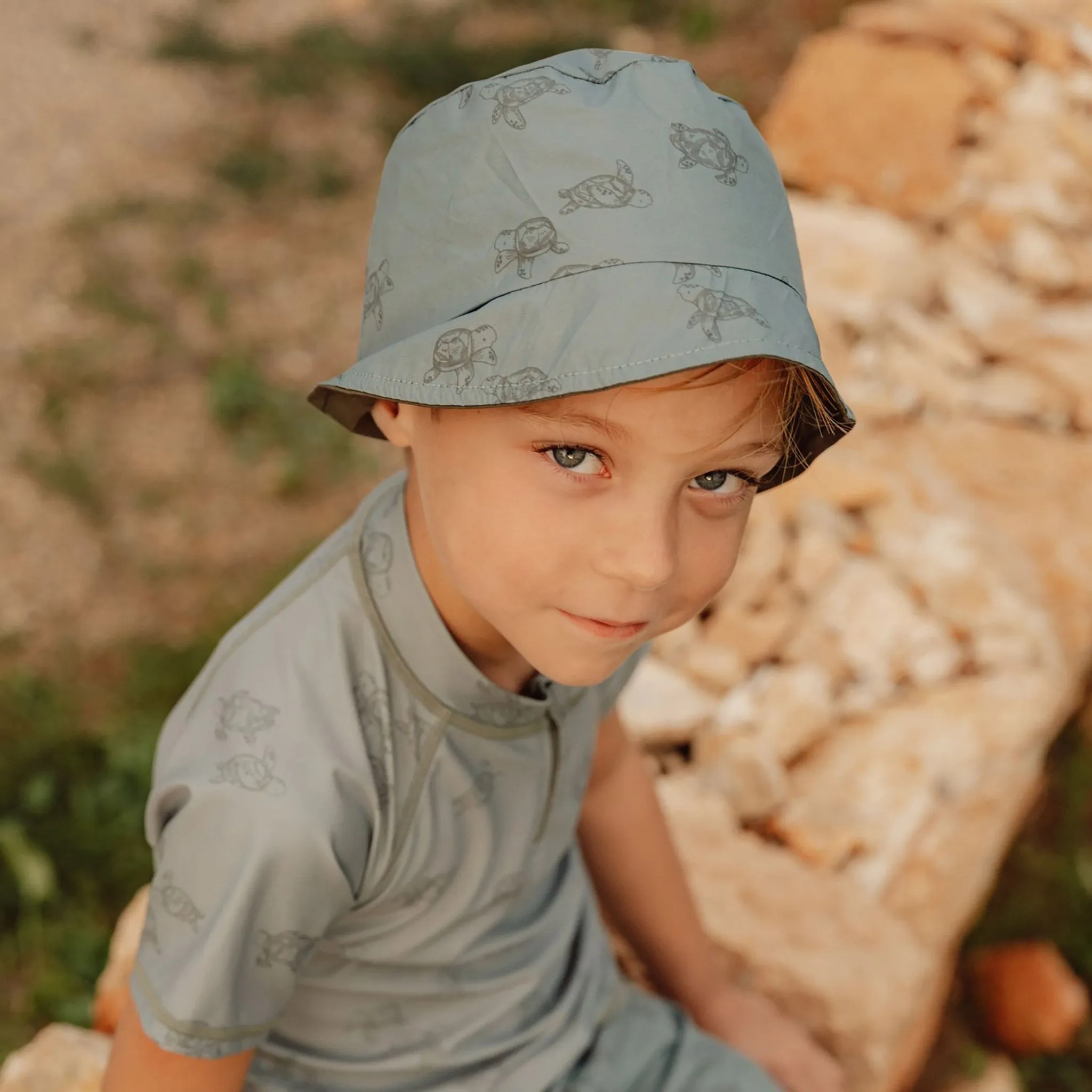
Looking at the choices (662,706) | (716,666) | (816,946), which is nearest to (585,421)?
(816,946)

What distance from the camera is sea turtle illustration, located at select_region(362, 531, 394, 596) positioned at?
1225mm

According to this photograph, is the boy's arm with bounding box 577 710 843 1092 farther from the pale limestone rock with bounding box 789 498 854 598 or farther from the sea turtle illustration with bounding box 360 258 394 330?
the pale limestone rock with bounding box 789 498 854 598

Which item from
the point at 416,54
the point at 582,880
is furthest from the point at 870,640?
the point at 416,54

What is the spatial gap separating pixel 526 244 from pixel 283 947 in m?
0.66

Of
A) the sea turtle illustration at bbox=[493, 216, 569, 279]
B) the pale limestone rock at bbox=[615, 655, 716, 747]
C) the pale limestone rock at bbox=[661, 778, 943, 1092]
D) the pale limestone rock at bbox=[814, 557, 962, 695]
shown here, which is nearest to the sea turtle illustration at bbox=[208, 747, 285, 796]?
the sea turtle illustration at bbox=[493, 216, 569, 279]

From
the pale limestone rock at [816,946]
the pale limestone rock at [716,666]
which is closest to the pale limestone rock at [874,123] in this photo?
the pale limestone rock at [716,666]

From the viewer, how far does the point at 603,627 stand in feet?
3.75

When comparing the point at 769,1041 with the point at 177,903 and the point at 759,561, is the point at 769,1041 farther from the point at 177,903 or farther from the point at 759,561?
the point at 759,561

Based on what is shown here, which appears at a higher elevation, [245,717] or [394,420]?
[394,420]

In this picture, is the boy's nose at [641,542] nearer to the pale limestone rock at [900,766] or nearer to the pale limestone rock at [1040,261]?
the pale limestone rock at [900,766]

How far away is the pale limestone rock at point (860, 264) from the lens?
3.93 meters

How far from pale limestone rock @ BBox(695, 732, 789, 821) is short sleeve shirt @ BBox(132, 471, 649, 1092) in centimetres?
104

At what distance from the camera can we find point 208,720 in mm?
1128

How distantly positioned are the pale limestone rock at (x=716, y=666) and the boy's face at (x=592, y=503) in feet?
5.45
